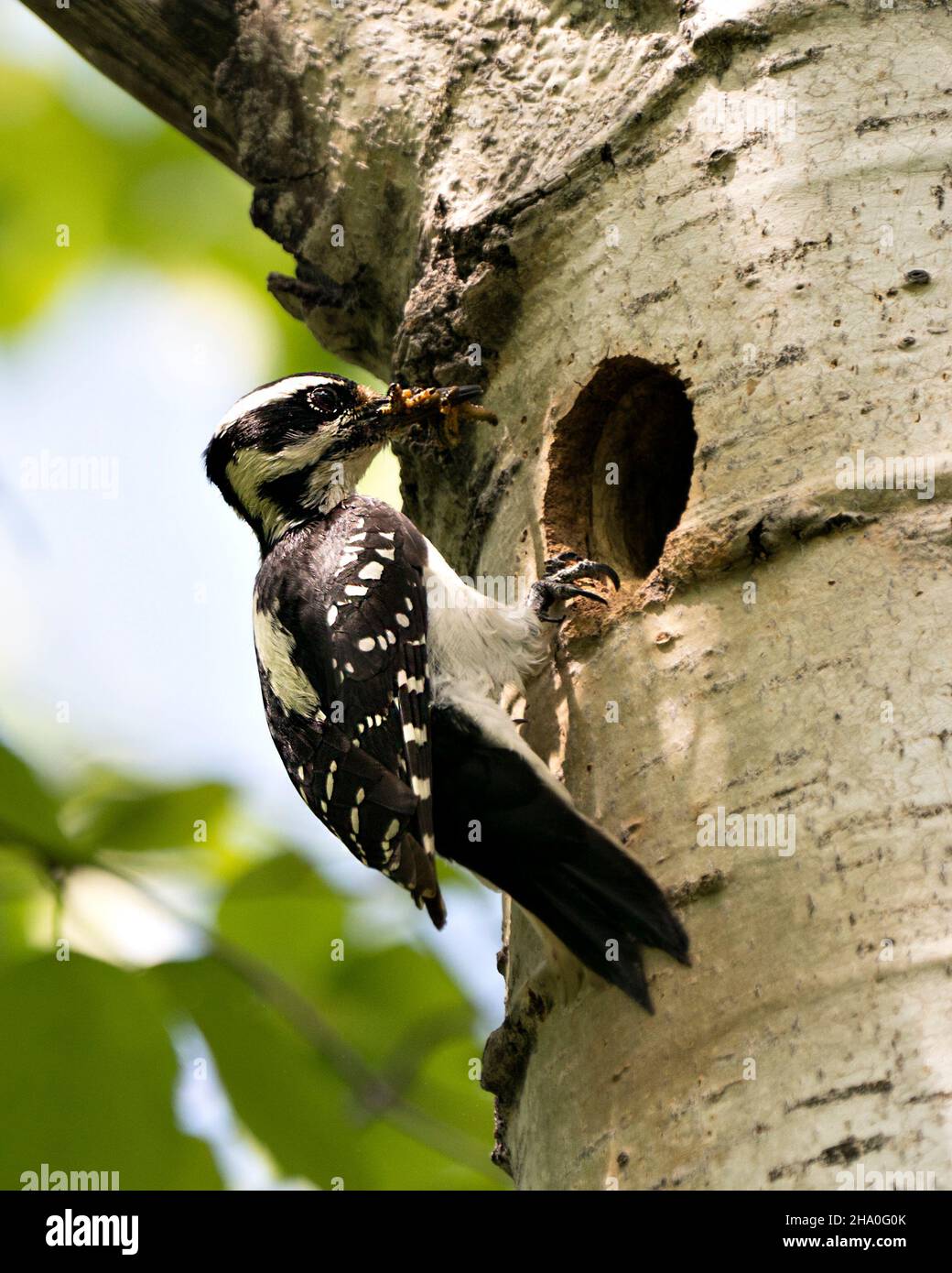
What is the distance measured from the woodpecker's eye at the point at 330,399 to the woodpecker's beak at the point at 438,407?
685mm

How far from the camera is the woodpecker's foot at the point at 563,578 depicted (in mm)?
3293

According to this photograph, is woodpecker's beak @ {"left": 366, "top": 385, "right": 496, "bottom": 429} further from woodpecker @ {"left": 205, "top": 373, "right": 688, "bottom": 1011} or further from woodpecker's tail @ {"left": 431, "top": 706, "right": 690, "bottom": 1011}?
woodpecker's tail @ {"left": 431, "top": 706, "right": 690, "bottom": 1011}

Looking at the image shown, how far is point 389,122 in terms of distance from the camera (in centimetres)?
378

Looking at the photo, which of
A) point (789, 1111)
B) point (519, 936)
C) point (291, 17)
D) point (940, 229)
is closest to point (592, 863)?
point (519, 936)

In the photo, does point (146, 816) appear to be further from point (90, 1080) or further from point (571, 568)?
point (571, 568)

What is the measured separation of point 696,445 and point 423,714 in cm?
90

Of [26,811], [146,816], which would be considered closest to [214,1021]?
[146,816]

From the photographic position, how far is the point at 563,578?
3.34 metres

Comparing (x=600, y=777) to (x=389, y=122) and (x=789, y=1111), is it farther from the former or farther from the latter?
(x=389, y=122)

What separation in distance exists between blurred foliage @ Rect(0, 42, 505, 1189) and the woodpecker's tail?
1.88 feet

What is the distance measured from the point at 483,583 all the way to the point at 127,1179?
159 cm

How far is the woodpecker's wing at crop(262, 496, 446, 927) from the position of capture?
325 cm

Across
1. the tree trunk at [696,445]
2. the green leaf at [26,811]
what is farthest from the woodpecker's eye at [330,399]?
the green leaf at [26,811]

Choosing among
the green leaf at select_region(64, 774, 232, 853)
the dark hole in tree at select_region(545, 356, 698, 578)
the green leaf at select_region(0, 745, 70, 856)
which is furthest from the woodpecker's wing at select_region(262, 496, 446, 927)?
the green leaf at select_region(0, 745, 70, 856)
